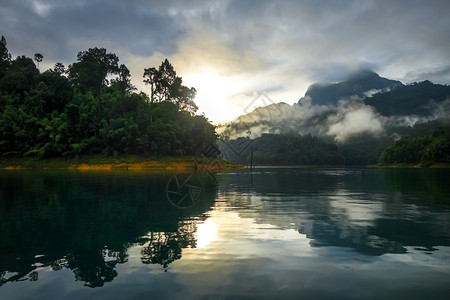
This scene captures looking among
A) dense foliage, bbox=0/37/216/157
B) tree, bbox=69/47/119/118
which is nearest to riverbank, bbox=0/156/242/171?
dense foliage, bbox=0/37/216/157

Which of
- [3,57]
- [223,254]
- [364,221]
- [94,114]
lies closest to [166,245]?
[223,254]

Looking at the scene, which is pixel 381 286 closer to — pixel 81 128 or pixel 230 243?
pixel 230 243

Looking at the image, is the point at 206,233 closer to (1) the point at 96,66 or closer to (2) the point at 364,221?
(2) the point at 364,221

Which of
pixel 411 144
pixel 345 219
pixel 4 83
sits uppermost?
pixel 4 83

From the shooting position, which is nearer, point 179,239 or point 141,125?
point 179,239

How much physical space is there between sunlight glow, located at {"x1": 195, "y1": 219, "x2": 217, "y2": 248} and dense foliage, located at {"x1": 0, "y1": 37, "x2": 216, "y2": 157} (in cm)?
9067

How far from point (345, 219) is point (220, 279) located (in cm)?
1217

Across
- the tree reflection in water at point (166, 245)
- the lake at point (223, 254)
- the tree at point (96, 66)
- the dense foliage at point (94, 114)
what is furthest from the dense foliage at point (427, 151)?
the tree reflection in water at point (166, 245)

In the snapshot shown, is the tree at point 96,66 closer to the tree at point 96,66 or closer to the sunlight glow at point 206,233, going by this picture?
the tree at point 96,66

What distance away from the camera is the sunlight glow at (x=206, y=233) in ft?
43.3

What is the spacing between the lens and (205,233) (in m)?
14.8

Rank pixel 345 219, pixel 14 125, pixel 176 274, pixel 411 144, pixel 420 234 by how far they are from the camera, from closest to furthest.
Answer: pixel 176 274 → pixel 420 234 → pixel 345 219 → pixel 14 125 → pixel 411 144

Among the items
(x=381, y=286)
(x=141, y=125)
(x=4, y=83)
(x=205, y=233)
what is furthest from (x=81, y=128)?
(x=381, y=286)

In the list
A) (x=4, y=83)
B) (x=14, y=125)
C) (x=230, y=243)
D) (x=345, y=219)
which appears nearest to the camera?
(x=230, y=243)
